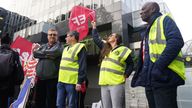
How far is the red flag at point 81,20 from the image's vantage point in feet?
20.3

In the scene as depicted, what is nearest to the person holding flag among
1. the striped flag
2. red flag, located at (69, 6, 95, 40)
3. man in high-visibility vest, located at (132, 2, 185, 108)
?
the striped flag

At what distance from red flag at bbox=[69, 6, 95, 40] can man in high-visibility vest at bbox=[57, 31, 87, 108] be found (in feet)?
8.23

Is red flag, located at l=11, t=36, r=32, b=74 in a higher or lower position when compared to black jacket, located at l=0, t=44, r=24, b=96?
higher

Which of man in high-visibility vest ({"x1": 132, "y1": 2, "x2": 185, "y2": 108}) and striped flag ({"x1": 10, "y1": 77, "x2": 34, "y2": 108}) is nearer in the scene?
man in high-visibility vest ({"x1": 132, "y1": 2, "x2": 185, "y2": 108})

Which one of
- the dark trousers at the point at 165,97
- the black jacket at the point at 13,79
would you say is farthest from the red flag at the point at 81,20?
the dark trousers at the point at 165,97

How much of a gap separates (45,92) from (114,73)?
1271mm

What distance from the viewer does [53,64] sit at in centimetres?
366

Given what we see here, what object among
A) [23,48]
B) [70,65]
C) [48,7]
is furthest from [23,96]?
[48,7]

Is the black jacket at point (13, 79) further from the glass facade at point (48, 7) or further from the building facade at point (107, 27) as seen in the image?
the glass facade at point (48, 7)

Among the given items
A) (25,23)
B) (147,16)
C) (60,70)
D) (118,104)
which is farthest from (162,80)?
(25,23)

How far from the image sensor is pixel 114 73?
338cm

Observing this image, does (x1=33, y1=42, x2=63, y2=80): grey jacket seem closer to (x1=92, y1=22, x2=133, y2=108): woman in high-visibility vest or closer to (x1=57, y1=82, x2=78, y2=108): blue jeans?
(x1=57, y1=82, x2=78, y2=108): blue jeans

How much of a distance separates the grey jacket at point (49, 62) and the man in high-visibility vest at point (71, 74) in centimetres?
18

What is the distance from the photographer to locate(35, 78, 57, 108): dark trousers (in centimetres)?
356
